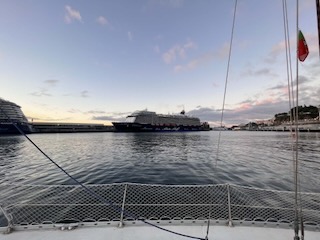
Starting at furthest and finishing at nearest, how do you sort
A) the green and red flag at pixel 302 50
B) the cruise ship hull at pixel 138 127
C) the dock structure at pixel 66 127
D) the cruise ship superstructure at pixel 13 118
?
the cruise ship hull at pixel 138 127 < the dock structure at pixel 66 127 < the cruise ship superstructure at pixel 13 118 < the green and red flag at pixel 302 50

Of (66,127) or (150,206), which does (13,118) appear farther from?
(150,206)

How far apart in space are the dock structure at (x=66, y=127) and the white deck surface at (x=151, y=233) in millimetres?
115242

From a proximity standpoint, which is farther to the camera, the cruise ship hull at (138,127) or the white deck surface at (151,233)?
the cruise ship hull at (138,127)

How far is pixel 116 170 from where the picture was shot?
17.5m

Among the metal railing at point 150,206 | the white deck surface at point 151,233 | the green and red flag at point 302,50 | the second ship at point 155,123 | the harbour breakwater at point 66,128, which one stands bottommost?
the metal railing at point 150,206

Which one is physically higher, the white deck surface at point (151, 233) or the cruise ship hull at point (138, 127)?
the cruise ship hull at point (138, 127)

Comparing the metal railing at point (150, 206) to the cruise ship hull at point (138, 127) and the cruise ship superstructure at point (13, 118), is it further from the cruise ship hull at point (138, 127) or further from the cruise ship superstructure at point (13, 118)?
the cruise ship hull at point (138, 127)

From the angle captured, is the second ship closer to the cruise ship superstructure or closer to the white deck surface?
the cruise ship superstructure

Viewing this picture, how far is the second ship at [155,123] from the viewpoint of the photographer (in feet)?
390

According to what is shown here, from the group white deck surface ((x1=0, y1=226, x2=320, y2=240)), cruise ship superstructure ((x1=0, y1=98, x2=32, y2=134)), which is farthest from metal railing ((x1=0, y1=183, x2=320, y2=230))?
cruise ship superstructure ((x1=0, y1=98, x2=32, y2=134))

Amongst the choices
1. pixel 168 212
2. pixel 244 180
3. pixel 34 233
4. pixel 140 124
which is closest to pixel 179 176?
pixel 244 180

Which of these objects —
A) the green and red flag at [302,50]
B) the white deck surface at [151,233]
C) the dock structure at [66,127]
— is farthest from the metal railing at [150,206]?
the dock structure at [66,127]

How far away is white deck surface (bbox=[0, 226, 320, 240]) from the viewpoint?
155 inches

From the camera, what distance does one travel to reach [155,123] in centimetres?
13475
